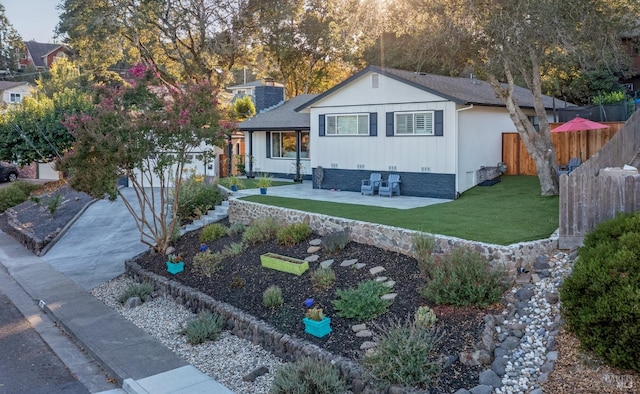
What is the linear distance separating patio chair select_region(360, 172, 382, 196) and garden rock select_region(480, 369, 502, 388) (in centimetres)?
1241

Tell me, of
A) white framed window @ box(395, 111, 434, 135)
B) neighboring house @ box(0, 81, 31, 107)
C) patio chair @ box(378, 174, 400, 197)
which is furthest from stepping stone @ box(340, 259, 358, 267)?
neighboring house @ box(0, 81, 31, 107)

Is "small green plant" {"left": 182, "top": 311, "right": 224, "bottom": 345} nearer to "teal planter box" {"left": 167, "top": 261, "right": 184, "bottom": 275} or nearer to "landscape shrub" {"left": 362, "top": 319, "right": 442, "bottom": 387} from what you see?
"landscape shrub" {"left": 362, "top": 319, "right": 442, "bottom": 387}

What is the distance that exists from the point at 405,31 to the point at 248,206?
6.30 metres

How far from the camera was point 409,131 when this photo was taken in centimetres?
1762

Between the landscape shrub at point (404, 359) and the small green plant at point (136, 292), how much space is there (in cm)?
597

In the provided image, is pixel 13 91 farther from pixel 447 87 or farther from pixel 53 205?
pixel 447 87

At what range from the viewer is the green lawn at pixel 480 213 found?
387 inches

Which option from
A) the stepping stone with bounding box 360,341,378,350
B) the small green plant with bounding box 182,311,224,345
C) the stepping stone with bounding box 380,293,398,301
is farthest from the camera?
the small green plant with bounding box 182,311,224,345

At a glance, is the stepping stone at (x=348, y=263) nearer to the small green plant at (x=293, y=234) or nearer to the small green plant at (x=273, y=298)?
the small green plant at (x=273, y=298)

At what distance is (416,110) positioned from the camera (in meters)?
17.3

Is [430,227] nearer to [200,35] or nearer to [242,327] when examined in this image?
[242,327]

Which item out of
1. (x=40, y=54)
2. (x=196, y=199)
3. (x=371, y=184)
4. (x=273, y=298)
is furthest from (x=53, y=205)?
(x=40, y=54)

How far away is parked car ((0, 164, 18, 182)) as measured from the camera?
34438 millimetres

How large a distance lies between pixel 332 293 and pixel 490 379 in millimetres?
3418
